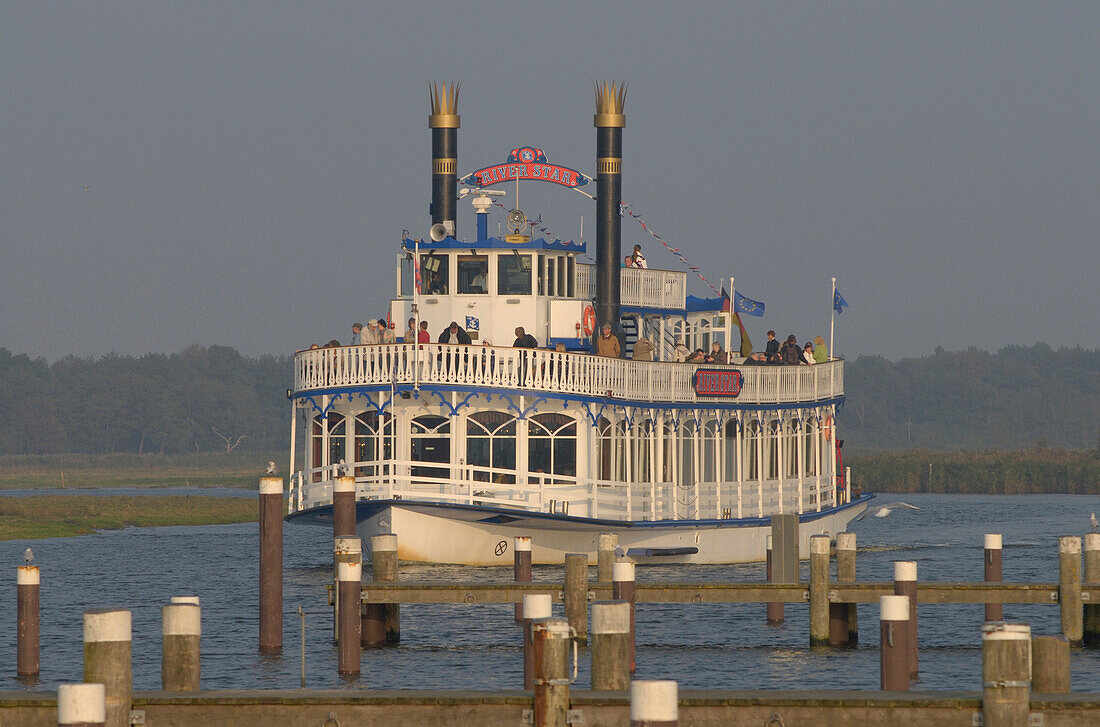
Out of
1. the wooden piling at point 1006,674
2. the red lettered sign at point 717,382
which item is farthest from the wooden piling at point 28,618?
the red lettered sign at point 717,382

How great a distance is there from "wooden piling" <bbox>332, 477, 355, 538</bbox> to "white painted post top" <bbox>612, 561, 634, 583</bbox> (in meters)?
5.79

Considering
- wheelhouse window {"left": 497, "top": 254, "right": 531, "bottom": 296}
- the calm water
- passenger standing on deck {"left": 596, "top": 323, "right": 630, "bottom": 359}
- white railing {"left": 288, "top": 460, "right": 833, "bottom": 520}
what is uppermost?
wheelhouse window {"left": 497, "top": 254, "right": 531, "bottom": 296}

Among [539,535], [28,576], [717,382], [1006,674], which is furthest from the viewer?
[717,382]

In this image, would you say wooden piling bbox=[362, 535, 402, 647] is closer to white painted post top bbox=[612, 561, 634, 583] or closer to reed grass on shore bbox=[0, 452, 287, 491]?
white painted post top bbox=[612, 561, 634, 583]

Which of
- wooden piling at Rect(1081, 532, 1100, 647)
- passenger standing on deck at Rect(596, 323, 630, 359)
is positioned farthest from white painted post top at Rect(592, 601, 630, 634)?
passenger standing on deck at Rect(596, 323, 630, 359)

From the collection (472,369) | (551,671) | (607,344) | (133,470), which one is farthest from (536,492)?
(133,470)

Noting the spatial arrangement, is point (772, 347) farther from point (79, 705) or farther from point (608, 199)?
point (79, 705)

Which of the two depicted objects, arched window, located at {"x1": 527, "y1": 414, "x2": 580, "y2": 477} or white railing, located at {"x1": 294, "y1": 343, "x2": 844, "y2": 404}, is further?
arched window, located at {"x1": 527, "y1": 414, "x2": 580, "y2": 477}

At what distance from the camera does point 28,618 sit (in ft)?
67.9

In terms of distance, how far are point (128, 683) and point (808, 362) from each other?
24923 millimetres

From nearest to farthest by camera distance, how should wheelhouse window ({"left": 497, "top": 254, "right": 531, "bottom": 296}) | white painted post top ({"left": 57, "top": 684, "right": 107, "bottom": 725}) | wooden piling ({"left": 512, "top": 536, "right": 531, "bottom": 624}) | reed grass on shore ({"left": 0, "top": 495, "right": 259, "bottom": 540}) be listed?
white painted post top ({"left": 57, "top": 684, "right": 107, "bottom": 725}) < wooden piling ({"left": 512, "top": 536, "right": 531, "bottom": 624}) < wheelhouse window ({"left": 497, "top": 254, "right": 531, "bottom": 296}) < reed grass on shore ({"left": 0, "top": 495, "right": 259, "bottom": 540})

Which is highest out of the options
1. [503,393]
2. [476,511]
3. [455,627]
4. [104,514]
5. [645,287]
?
[645,287]

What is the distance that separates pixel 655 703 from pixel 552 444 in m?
20.9

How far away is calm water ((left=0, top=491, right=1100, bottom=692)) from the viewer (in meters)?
21.9
